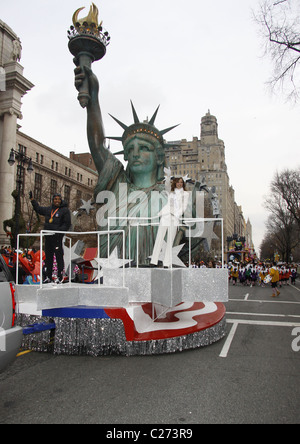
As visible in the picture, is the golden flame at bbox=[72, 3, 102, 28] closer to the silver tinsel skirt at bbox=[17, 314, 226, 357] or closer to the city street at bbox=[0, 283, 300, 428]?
the silver tinsel skirt at bbox=[17, 314, 226, 357]

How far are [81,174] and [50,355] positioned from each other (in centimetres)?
5390

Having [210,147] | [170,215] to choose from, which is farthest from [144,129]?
[210,147]

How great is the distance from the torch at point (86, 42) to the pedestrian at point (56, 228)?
522 centimetres

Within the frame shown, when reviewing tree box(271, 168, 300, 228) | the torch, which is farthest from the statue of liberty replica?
tree box(271, 168, 300, 228)

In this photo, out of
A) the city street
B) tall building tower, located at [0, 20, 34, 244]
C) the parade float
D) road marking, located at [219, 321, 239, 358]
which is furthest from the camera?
tall building tower, located at [0, 20, 34, 244]

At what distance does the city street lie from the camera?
326 cm

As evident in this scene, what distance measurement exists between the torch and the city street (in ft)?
27.6

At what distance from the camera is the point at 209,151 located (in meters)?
143

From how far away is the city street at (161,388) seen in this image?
3258 mm

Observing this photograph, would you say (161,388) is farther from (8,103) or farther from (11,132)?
(8,103)

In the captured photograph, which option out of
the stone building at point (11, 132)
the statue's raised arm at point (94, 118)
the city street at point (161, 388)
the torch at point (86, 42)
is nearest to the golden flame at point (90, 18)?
the torch at point (86, 42)

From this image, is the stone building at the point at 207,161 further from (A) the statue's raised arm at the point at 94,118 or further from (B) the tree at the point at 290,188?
(A) the statue's raised arm at the point at 94,118

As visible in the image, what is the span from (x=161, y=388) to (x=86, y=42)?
10297 mm

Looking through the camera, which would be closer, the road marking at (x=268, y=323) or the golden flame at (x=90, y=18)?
the road marking at (x=268, y=323)
